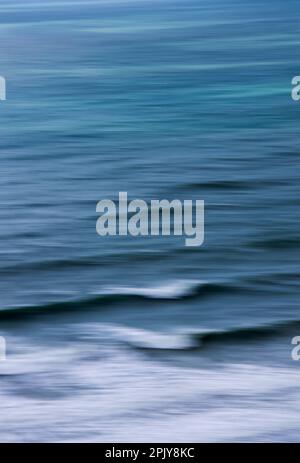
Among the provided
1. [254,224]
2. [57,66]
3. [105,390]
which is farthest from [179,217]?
[57,66]

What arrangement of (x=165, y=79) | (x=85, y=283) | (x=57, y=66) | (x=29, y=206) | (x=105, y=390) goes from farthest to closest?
(x=57, y=66), (x=165, y=79), (x=29, y=206), (x=85, y=283), (x=105, y=390)

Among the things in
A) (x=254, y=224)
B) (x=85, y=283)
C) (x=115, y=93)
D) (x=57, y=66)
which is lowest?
(x=85, y=283)

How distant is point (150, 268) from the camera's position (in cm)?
280

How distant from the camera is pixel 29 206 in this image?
11.5ft

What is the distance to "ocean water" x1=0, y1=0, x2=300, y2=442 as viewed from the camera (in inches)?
74.2

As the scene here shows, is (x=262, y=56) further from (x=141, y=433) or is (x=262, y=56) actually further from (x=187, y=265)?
(x=141, y=433)

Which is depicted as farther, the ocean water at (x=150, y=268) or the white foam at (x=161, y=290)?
the white foam at (x=161, y=290)

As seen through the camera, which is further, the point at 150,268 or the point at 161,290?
the point at 150,268

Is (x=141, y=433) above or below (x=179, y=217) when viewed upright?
below

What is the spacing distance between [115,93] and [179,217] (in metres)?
3.18

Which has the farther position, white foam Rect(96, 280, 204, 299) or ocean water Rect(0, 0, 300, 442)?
white foam Rect(96, 280, 204, 299)

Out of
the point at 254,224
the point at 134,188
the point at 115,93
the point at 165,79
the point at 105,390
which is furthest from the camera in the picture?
the point at 165,79

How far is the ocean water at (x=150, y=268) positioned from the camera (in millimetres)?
1886

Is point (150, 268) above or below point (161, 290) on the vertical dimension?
above
